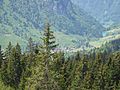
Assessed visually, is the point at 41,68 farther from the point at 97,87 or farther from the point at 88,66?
the point at 88,66

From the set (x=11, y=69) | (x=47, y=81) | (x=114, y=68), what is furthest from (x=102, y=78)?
(x=47, y=81)

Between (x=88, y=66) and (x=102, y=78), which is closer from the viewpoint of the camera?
(x=102, y=78)

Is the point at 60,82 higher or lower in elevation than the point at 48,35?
lower

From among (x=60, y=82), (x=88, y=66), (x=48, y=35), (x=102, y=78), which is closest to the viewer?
(x=48, y=35)

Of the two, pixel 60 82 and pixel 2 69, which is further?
pixel 2 69

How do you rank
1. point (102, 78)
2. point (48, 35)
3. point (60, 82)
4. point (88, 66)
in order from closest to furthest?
point (48, 35) → point (60, 82) → point (102, 78) → point (88, 66)

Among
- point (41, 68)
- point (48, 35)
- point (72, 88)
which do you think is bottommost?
point (72, 88)

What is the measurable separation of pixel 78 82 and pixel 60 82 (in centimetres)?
557

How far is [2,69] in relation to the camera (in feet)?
366

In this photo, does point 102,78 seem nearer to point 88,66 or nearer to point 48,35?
point 88,66

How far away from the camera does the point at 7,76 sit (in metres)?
111

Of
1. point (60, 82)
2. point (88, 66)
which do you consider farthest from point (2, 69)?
point (88, 66)

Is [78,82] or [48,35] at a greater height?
[48,35]

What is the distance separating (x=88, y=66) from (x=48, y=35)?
76.6 metres
